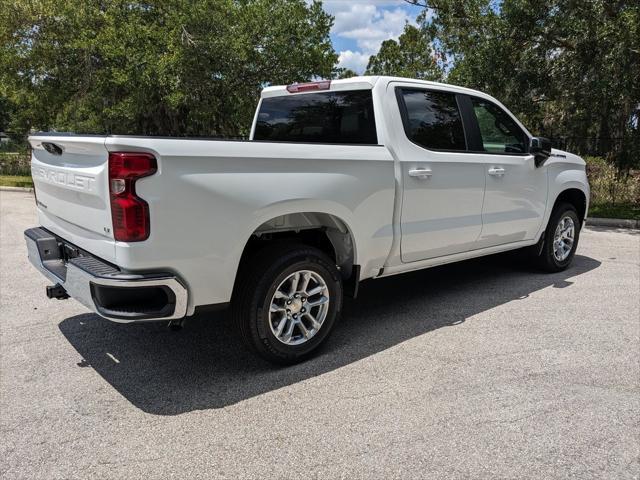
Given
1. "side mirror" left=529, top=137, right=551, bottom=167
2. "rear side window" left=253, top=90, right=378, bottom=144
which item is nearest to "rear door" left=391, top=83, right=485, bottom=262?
"rear side window" left=253, top=90, right=378, bottom=144

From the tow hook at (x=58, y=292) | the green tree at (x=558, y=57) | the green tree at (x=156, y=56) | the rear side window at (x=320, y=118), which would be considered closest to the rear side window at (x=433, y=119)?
the rear side window at (x=320, y=118)

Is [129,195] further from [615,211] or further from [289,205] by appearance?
[615,211]

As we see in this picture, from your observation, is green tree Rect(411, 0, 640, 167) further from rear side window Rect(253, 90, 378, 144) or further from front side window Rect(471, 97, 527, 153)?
rear side window Rect(253, 90, 378, 144)

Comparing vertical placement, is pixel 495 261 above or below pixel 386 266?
below

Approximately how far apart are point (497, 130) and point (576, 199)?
195 cm

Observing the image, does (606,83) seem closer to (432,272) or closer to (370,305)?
(432,272)

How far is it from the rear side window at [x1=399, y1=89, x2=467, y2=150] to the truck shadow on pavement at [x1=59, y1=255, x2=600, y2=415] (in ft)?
5.04

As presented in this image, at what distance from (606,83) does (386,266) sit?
26.6 ft

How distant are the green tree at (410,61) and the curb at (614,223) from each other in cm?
595

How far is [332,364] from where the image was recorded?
386 cm

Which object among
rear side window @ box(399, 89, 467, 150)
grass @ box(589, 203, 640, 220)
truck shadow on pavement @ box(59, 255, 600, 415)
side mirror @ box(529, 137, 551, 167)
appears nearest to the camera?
truck shadow on pavement @ box(59, 255, 600, 415)

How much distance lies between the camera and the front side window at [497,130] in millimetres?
5205

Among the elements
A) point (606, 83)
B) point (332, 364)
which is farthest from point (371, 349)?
point (606, 83)

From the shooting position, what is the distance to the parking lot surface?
8.94 ft
